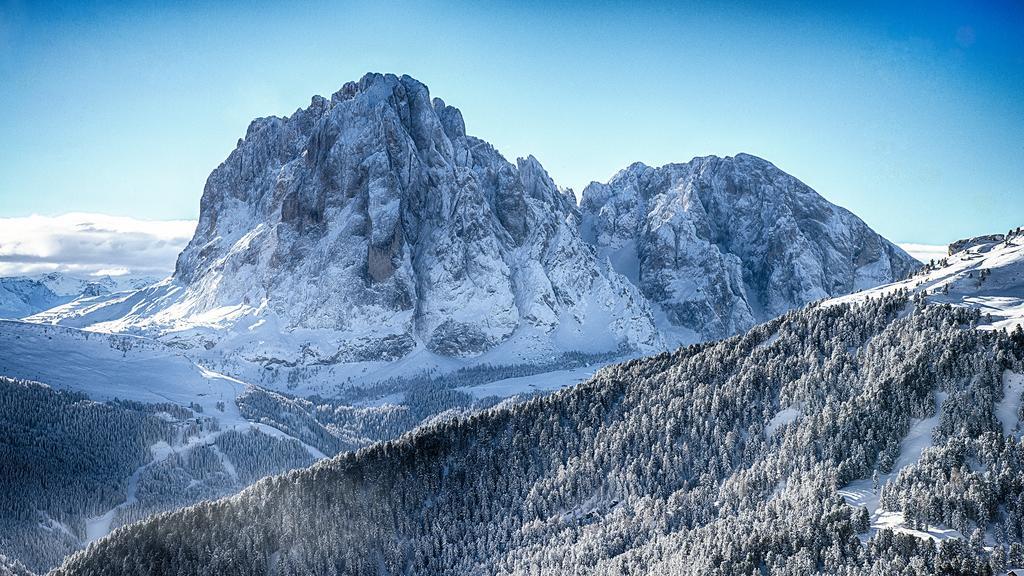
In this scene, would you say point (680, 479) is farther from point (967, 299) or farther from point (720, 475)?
point (967, 299)

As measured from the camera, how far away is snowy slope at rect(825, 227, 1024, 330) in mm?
148250

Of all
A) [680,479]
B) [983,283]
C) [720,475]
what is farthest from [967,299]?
[680,479]

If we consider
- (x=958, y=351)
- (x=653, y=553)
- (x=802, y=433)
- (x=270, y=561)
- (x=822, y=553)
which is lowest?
(x=270, y=561)

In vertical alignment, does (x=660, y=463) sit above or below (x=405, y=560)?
above

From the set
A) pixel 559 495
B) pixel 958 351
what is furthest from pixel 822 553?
pixel 559 495

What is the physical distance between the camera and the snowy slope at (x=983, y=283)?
148250mm

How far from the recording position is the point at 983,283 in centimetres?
16662

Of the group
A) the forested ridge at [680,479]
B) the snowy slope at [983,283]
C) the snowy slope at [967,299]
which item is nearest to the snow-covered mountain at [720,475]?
the forested ridge at [680,479]

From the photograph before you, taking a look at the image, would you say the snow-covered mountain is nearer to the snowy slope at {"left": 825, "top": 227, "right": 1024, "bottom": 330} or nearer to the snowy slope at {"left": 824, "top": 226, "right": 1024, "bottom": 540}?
the snowy slope at {"left": 824, "top": 226, "right": 1024, "bottom": 540}

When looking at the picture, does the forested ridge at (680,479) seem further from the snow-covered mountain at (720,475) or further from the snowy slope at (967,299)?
the snowy slope at (967,299)

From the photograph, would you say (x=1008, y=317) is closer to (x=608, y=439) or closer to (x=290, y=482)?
(x=608, y=439)

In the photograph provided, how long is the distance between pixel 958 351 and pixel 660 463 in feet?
196

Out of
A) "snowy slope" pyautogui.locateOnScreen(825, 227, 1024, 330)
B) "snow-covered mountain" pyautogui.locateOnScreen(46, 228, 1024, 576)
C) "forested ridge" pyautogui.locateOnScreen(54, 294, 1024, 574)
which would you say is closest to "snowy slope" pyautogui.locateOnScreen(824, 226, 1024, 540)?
"snowy slope" pyautogui.locateOnScreen(825, 227, 1024, 330)

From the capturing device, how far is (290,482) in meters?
185
